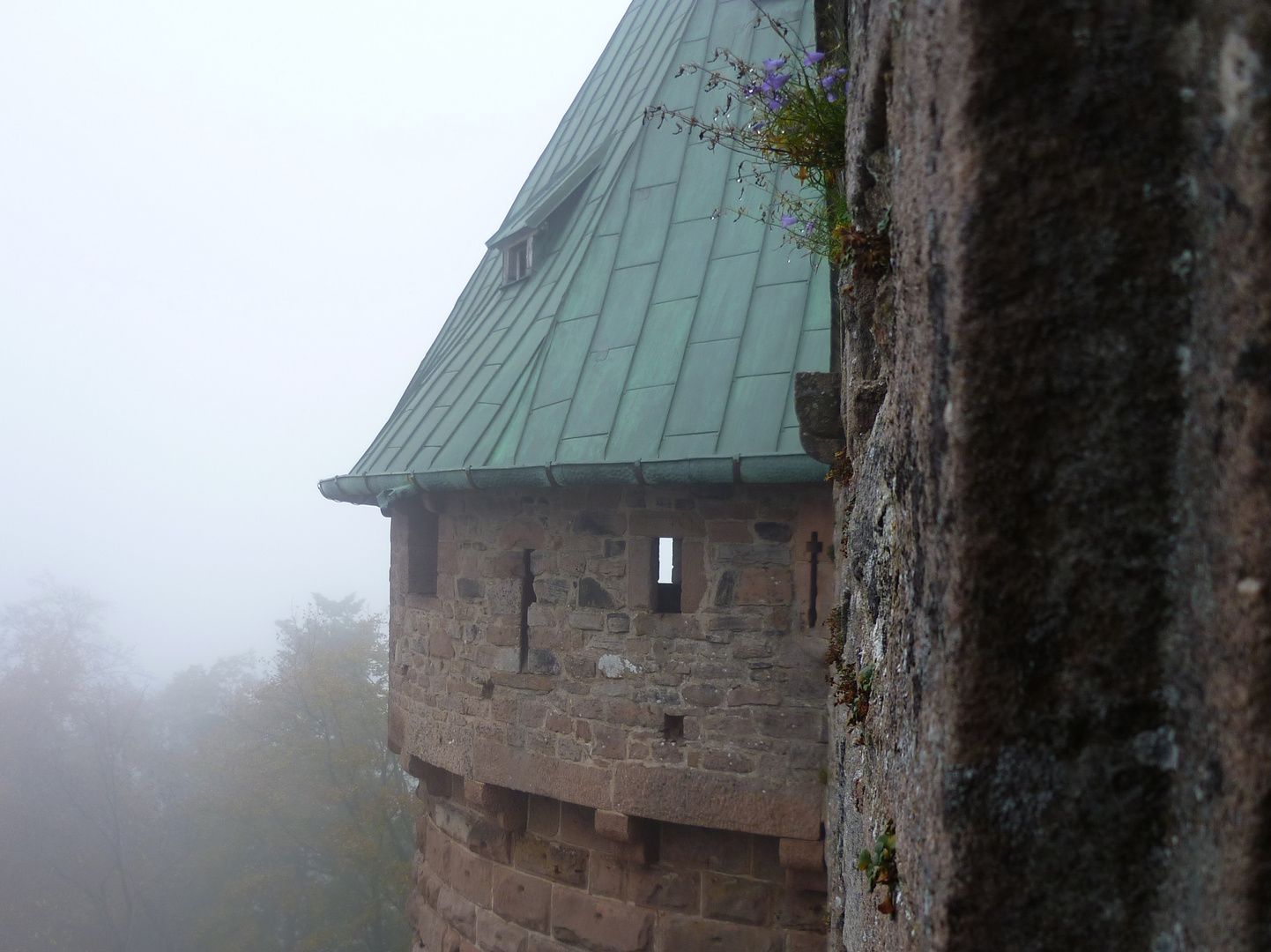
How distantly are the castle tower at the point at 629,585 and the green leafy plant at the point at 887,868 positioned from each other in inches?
93.4

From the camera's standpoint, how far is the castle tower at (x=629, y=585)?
12.5ft

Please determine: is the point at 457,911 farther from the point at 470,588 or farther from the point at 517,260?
the point at 517,260

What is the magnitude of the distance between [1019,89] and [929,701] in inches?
20.6

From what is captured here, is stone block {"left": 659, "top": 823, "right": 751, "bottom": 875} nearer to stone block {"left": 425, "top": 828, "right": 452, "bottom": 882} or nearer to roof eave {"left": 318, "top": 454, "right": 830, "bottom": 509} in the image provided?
roof eave {"left": 318, "top": 454, "right": 830, "bottom": 509}

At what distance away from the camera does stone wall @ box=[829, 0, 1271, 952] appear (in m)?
0.65

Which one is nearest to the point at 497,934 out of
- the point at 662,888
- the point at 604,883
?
the point at 604,883

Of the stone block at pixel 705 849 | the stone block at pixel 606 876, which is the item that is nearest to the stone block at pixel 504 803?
the stone block at pixel 606 876

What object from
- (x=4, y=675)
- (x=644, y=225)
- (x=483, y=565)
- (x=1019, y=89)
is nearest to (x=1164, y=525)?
(x=1019, y=89)

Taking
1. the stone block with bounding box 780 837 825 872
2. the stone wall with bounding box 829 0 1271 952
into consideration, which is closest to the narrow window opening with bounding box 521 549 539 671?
the stone block with bounding box 780 837 825 872

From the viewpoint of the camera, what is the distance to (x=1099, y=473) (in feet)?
2.45

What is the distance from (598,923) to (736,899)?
26.0 inches

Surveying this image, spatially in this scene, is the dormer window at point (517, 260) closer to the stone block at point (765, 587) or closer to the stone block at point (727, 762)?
the stone block at point (765, 587)

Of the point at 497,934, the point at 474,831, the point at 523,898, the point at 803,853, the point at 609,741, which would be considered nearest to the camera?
the point at 803,853

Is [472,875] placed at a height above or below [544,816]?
below
